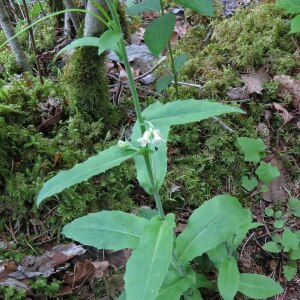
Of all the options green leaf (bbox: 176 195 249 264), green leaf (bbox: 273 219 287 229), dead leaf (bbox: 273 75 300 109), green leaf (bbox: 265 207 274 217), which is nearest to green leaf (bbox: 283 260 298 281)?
green leaf (bbox: 273 219 287 229)

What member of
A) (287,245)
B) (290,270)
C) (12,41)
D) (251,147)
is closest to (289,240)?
(287,245)

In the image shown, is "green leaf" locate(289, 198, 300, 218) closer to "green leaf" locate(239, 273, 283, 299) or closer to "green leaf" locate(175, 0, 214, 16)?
"green leaf" locate(239, 273, 283, 299)

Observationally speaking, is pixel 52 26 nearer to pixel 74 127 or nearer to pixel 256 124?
pixel 74 127

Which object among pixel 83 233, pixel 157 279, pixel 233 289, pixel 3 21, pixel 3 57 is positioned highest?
pixel 3 21

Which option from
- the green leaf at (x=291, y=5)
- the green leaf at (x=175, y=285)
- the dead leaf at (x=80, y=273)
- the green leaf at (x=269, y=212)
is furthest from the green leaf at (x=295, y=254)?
the green leaf at (x=291, y=5)

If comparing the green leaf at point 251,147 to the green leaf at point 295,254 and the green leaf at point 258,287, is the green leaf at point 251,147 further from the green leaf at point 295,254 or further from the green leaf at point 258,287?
the green leaf at point 258,287

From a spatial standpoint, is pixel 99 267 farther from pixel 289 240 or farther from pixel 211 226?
pixel 289 240

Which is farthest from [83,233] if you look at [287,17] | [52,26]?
[287,17]
